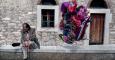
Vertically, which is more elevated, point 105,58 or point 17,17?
point 17,17

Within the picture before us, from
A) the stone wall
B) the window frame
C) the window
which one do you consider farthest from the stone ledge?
the window

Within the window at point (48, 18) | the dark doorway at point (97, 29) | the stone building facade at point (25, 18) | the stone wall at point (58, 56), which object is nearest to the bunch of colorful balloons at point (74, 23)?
the stone wall at point (58, 56)

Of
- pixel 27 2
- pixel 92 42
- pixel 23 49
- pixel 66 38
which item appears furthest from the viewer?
pixel 92 42

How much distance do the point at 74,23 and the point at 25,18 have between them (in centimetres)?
292

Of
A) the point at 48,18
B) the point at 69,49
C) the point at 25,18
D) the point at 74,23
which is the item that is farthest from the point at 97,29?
the point at 69,49

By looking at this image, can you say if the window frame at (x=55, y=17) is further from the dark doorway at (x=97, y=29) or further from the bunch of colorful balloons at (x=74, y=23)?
the bunch of colorful balloons at (x=74, y=23)

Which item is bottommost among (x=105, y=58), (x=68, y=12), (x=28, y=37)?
(x=105, y=58)

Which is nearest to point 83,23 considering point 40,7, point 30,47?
point 30,47

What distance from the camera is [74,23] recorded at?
897 cm

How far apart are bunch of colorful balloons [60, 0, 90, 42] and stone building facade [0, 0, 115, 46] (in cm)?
211

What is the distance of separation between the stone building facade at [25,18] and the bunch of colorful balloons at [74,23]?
2.11 metres

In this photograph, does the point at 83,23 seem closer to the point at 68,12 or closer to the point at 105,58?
the point at 68,12

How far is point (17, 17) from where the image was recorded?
1130 centimetres

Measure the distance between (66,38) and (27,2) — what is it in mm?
2911
